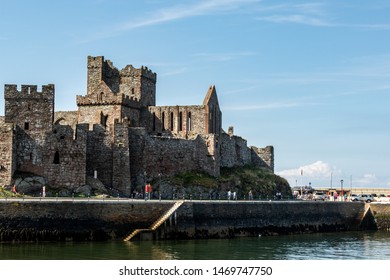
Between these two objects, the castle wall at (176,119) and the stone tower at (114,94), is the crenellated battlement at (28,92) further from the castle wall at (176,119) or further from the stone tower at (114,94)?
the castle wall at (176,119)

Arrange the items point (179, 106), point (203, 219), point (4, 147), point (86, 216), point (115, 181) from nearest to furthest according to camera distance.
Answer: point (86, 216), point (203, 219), point (4, 147), point (115, 181), point (179, 106)

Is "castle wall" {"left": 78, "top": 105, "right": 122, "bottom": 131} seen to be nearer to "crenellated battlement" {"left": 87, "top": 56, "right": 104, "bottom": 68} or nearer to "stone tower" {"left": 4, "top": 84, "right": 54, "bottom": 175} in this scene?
"crenellated battlement" {"left": 87, "top": 56, "right": 104, "bottom": 68}

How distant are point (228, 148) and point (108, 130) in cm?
2189

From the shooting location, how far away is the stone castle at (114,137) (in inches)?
3034

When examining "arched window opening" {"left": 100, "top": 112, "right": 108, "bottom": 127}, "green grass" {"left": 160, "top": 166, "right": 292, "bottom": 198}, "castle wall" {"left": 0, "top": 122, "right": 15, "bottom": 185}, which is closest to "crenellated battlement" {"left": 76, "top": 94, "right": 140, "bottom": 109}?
"arched window opening" {"left": 100, "top": 112, "right": 108, "bottom": 127}

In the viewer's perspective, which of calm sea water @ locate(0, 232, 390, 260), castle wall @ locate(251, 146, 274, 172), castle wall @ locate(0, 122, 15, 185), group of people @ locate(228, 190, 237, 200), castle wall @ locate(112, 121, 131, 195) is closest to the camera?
calm sea water @ locate(0, 232, 390, 260)

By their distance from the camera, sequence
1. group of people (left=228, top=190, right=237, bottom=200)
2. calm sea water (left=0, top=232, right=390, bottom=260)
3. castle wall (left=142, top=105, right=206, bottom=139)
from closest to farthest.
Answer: calm sea water (left=0, top=232, right=390, bottom=260)
group of people (left=228, top=190, right=237, bottom=200)
castle wall (left=142, top=105, right=206, bottom=139)

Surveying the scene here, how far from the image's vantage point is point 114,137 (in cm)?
8169

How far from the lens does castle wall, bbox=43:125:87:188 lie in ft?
253

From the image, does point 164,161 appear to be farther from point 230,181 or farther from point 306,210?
point 306,210

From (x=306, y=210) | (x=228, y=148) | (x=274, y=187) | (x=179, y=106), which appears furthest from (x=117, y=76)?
(x=306, y=210)

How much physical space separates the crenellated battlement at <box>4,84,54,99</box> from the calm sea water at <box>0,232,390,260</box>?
20.5m

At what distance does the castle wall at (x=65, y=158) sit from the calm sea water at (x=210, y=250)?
50.2 ft

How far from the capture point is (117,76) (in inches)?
3971
